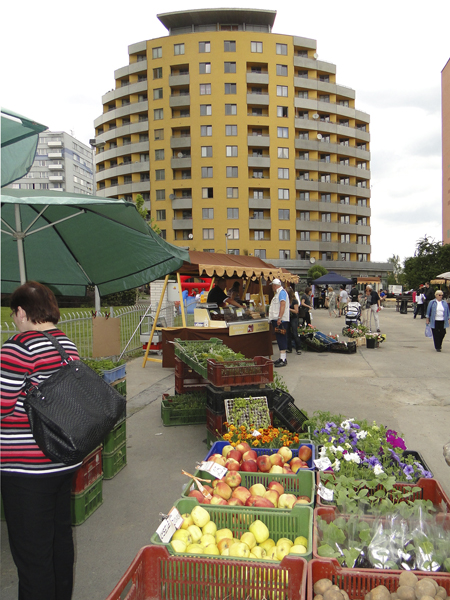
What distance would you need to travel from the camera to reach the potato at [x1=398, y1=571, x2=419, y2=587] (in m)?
1.84

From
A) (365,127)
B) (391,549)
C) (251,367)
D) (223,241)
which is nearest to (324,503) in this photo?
(391,549)

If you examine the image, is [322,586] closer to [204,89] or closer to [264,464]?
[264,464]

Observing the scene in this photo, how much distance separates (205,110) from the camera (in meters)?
50.7

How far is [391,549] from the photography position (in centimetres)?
205

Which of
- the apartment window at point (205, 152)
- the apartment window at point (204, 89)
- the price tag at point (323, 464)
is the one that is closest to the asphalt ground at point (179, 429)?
the price tag at point (323, 464)

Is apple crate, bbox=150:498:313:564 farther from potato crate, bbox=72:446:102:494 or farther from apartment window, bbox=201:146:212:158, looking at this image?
apartment window, bbox=201:146:212:158

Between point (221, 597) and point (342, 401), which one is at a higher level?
point (221, 597)

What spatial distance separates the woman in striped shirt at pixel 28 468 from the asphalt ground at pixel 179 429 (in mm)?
625

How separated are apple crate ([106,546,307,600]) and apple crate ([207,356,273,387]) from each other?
9.08 feet

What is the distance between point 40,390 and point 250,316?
9020mm

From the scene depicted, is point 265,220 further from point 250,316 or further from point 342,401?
point 342,401

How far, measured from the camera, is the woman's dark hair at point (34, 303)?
2.34 m

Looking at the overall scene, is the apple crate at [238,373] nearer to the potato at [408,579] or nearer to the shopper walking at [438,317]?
the potato at [408,579]

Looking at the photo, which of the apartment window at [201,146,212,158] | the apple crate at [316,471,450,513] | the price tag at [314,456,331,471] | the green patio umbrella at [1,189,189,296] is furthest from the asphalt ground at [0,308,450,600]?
the apartment window at [201,146,212,158]
